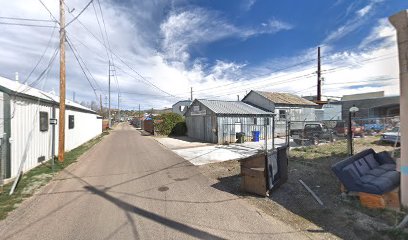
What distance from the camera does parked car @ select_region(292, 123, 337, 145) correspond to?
1680cm

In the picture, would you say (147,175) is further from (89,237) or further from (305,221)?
(305,221)

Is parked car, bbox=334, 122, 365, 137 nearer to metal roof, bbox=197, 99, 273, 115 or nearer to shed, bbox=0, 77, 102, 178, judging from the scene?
metal roof, bbox=197, 99, 273, 115

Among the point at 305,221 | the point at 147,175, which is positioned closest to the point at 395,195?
the point at 305,221

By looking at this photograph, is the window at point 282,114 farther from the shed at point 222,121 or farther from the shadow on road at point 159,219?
the shadow on road at point 159,219

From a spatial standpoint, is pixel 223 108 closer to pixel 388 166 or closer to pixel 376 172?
pixel 388 166

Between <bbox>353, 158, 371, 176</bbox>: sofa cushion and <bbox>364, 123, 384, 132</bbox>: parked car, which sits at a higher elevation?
<bbox>364, 123, 384, 132</bbox>: parked car

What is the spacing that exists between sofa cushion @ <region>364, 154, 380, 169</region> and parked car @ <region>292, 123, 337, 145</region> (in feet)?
26.9

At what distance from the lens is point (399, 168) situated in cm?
548

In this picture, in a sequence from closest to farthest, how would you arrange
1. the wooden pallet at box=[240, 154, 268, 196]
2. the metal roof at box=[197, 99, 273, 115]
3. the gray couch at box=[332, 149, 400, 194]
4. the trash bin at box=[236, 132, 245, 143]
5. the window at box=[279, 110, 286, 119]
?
the gray couch at box=[332, 149, 400, 194]
the wooden pallet at box=[240, 154, 268, 196]
the trash bin at box=[236, 132, 245, 143]
the metal roof at box=[197, 99, 273, 115]
the window at box=[279, 110, 286, 119]

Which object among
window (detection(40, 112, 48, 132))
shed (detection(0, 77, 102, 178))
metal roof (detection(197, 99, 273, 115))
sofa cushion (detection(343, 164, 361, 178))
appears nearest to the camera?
sofa cushion (detection(343, 164, 361, 178))

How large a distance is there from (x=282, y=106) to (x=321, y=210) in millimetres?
21746

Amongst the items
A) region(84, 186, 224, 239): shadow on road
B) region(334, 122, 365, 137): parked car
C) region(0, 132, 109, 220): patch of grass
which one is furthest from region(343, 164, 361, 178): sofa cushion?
region(334, 122, 365, 137): parked car

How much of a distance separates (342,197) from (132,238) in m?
5.29

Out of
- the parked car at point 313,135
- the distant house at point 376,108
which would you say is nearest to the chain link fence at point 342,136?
the parked car at point 313,135
